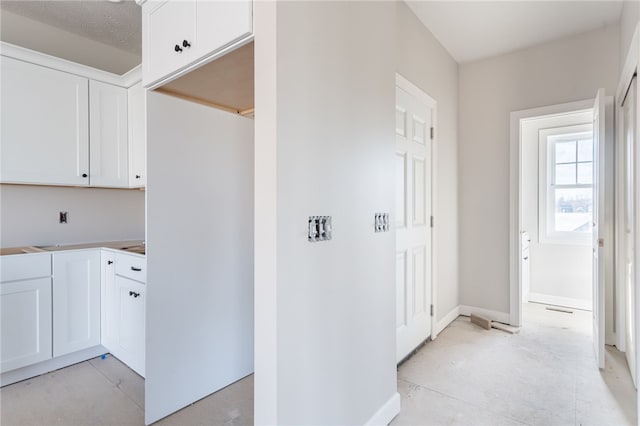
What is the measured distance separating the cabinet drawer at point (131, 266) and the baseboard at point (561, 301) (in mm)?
4300

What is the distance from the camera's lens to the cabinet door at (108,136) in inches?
105

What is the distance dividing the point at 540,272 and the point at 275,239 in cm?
416

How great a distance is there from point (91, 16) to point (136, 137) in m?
0.91

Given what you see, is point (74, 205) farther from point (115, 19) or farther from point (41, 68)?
point (115, 19)

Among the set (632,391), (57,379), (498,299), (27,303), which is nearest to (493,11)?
(498,299)

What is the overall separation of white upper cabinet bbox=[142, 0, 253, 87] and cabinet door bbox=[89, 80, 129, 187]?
48.5 inches

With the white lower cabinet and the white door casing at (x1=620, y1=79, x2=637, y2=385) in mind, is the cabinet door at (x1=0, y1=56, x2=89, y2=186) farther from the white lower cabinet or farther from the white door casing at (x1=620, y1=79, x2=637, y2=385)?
the white door casing at (x1=620, y1=79, x2=637, y2=385)

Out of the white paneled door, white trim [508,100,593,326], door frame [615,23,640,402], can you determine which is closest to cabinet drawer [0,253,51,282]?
the white paneled door

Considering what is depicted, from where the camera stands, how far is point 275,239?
1151 mm

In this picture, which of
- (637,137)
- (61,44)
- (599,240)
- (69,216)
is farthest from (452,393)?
(61,44)

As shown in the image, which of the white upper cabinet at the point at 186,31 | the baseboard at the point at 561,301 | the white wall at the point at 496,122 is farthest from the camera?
the baseboard at the point at 561,301

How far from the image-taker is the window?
3.83 metres

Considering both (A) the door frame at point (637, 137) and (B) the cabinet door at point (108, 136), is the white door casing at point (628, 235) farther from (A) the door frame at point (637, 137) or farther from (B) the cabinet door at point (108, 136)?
(B) the cabinet door at point (108, 136)

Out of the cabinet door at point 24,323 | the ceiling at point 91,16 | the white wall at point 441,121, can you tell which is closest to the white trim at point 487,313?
the white wall at point 441,121
